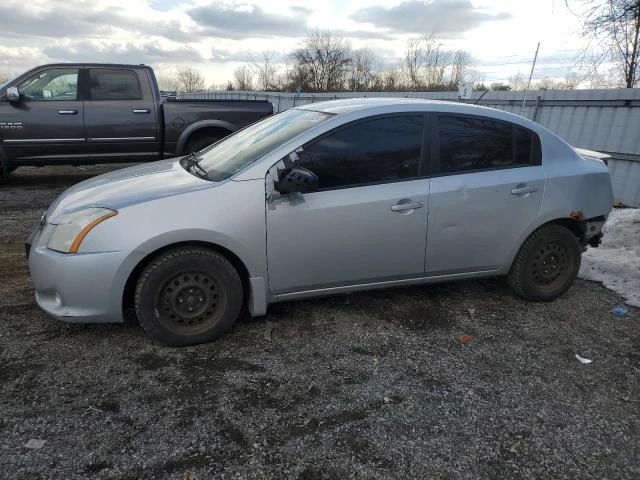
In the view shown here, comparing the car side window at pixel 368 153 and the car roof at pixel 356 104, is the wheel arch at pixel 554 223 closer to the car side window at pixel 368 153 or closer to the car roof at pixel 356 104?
the car side window at pixel 368 153

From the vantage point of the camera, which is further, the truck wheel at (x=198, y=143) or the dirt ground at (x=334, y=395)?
the truck wheel at (x=198, y=143)

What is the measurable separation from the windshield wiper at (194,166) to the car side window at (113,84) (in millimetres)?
4685

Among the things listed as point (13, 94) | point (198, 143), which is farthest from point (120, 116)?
point (13, 94)

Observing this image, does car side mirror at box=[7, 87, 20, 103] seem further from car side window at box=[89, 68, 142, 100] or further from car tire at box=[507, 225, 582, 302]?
car tire at box=[507, 225, 582, 302]

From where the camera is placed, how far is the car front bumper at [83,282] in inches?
120

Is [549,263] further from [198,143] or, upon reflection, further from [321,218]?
[198,143]

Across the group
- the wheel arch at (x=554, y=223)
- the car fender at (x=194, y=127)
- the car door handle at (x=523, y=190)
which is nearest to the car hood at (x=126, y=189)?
the car door handle at (x=523, y=190)

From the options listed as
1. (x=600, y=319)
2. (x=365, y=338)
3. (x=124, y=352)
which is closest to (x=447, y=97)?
(x=600, y=319)

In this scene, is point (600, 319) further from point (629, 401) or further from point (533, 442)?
point (533, 442)

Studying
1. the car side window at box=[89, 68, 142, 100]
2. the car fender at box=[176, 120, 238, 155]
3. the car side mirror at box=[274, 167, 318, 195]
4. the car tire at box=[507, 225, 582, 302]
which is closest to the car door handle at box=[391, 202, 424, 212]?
the car side mirror at box=[274, 167, 318, 195]

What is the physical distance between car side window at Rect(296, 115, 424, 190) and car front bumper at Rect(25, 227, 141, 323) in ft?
4.55

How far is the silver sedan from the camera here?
3.13 metres

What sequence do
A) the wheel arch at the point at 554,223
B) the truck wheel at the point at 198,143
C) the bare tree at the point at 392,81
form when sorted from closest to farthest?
the wheel arch at the point at 554,223
the truck wheel at the point at 198,143
the bare tree at the point at 392,81

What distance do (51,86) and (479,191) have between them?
7222 mm
